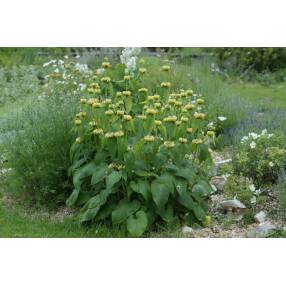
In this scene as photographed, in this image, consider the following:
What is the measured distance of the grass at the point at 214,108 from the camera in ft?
16.1

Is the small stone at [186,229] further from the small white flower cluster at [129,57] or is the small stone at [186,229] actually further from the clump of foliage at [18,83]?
the clump of foliage at [18,83]

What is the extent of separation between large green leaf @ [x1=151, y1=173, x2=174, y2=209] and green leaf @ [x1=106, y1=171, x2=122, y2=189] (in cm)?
27

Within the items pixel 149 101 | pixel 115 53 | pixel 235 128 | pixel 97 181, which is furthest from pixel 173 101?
pixel 115 53

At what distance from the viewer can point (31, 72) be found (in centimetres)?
1038

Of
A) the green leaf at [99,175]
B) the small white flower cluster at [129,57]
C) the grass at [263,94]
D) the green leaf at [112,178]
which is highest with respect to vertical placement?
the small white flower cluster at [129,57]

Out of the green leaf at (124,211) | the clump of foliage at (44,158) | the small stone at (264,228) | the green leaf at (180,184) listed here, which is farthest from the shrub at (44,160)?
the small stone at (264,228)

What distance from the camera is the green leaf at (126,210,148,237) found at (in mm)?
4547

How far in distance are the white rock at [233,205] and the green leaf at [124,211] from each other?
36.2 inches

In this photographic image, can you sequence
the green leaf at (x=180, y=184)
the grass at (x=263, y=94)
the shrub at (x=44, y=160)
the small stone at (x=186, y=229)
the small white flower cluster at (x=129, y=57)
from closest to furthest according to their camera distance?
the green leaf at (x=180, y=184) → the small stone at (x=186, y=229) → the shrub at (x=44, y=160) → the small white flower cluster at (x=129, y=57) → the grass at (x=263, y=94)

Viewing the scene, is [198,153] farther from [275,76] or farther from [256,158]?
[275,76]

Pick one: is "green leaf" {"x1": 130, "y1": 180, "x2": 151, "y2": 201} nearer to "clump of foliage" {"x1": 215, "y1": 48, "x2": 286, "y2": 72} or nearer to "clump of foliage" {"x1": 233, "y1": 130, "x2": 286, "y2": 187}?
"clump of foliage" {"x1": 233, "y1": 130, "x2": 286, "y2": 187}

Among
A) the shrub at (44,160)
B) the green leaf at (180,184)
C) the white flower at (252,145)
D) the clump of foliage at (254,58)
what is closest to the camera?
the green leaf at (180,184)

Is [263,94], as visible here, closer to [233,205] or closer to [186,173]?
[233,205]

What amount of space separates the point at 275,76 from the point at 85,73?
442 centimetres
